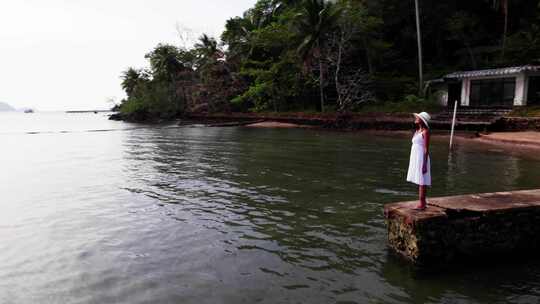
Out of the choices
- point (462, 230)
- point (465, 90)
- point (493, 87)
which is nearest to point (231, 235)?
point (462, 230)

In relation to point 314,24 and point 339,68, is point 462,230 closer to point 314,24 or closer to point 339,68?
point 314,24

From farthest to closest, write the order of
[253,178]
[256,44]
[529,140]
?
[256,44] < [529,140] < [253,178]

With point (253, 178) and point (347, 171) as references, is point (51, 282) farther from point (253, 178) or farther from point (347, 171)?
point (347, 171)

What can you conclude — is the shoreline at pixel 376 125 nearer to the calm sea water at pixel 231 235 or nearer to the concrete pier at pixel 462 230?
the calm sea water at pixel 231 235

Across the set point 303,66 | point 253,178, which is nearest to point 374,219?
point 253,178

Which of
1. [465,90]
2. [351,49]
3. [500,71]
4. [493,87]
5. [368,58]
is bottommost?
[465,90]

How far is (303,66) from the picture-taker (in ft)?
113

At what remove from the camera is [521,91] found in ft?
93.6

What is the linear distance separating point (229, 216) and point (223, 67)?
41.4m

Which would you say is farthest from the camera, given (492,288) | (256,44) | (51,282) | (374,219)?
(256,44)

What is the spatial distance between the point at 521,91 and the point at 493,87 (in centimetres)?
269

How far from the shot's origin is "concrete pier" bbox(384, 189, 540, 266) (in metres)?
5.17

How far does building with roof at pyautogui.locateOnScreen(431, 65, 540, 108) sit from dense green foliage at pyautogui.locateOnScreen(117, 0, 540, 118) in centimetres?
269

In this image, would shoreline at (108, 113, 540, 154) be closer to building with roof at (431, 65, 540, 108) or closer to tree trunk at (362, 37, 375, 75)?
building with roof at (431, 65, 540, 108)
